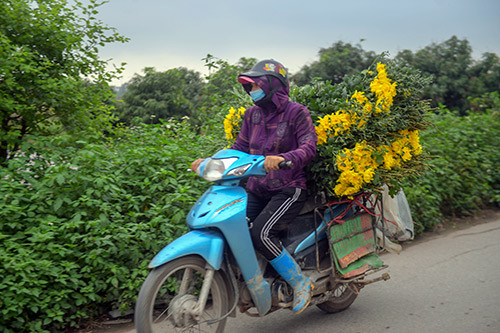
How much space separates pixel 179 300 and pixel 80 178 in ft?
5.24

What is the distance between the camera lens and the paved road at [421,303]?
150 inches

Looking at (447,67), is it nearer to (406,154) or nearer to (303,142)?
(406,154)

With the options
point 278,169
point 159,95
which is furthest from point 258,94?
point 159,95

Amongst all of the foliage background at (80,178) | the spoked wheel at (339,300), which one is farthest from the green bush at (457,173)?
the spoked wheel at (339,300)

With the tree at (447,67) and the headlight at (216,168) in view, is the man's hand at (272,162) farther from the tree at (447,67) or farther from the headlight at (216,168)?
the tree at (447,67)

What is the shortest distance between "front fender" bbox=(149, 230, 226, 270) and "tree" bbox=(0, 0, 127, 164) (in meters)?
2.47

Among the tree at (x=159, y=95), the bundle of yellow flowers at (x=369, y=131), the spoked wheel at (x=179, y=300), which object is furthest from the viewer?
the tree at (x=159, y=95)

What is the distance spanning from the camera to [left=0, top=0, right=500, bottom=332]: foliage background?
3.66m

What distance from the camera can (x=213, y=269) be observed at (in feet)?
10.1

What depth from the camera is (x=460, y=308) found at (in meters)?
4.05

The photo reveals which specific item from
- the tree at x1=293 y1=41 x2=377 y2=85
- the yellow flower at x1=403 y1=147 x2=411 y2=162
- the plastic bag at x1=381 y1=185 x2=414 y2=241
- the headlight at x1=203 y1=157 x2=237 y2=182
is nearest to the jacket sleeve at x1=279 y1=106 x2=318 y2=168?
the headlight at x1=203 y1=157 x2=237 y2=182

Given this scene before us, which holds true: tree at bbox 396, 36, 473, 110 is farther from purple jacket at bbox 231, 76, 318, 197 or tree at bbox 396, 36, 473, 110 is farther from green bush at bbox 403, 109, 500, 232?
purple jacket at bbox 231, 76, 318, 197

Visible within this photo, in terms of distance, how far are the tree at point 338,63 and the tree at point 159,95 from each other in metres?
3.51

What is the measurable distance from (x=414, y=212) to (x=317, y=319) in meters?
3.06
